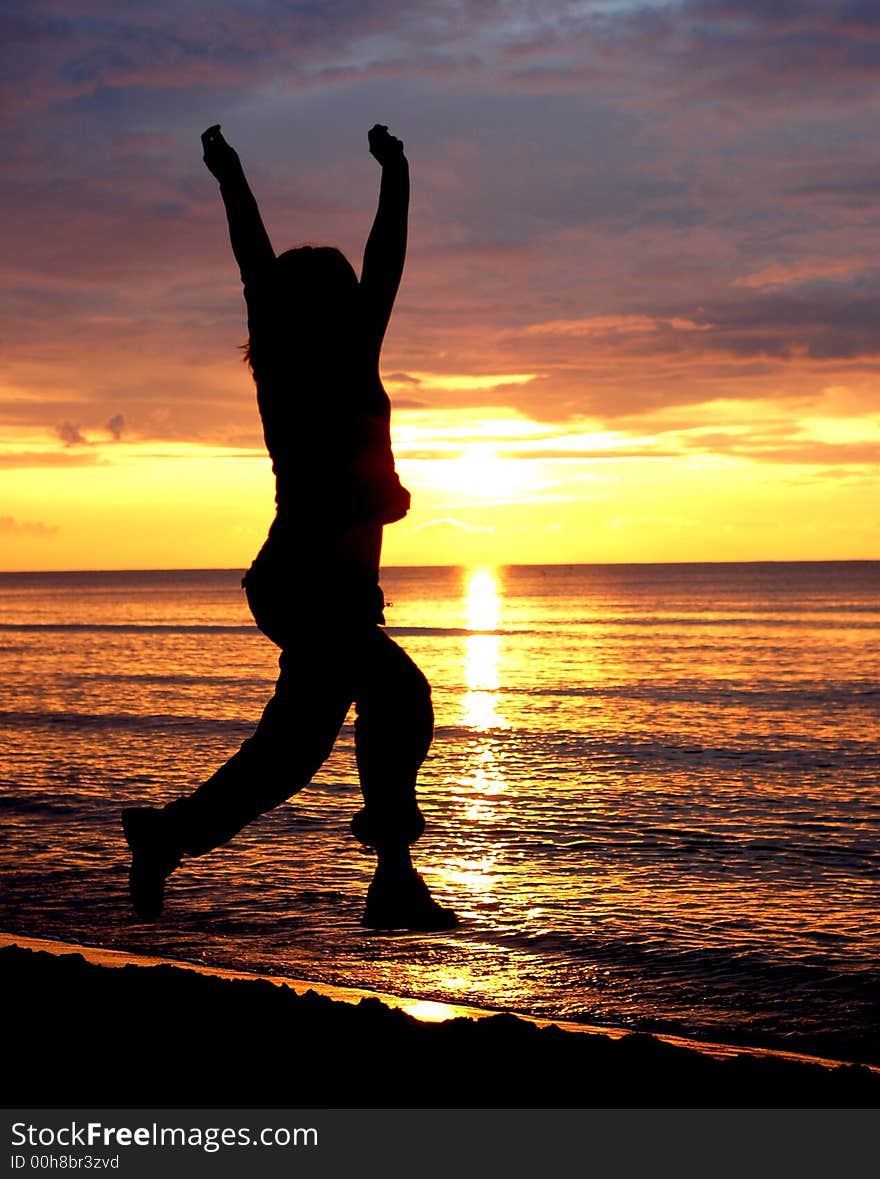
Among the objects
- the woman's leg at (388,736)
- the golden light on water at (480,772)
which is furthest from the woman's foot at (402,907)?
the golden light on water at (480,772)

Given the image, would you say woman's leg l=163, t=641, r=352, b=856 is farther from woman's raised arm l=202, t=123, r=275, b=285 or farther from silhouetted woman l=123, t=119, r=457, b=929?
woman's raised arm l=202, t=123, r=275, b=285

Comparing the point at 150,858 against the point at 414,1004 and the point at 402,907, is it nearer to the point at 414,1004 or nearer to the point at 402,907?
the point at 402,907

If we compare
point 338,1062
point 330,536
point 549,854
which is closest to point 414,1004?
point 338,1062

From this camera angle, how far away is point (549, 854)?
1283 cm

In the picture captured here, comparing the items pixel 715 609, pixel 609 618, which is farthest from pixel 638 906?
pixel 715 609

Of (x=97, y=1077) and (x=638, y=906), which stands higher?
(x=97, y=1077)

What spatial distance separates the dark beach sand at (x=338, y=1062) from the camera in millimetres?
4539

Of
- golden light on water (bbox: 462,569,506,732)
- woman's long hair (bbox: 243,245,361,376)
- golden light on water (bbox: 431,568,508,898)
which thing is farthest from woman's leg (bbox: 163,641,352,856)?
golden light on water (bbox: 462,569,506,732)

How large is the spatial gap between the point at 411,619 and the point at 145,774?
68.9m

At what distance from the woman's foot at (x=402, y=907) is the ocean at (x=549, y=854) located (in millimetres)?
853

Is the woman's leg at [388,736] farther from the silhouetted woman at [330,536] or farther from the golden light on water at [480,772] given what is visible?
the golden light on water at [480,772]

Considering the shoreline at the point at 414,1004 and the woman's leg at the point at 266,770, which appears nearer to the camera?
the woman's leg at the point at 266,770

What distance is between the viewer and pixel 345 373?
12.3 feet
